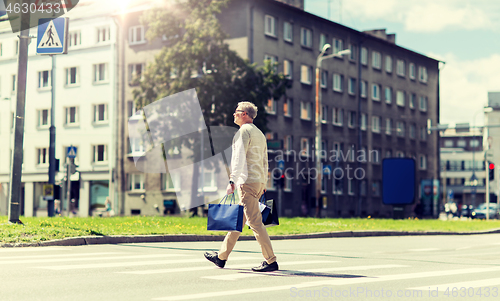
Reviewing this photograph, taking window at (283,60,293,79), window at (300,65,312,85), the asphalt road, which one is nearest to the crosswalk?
the asphalt road

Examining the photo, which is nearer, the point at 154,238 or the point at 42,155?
the point at 154,238

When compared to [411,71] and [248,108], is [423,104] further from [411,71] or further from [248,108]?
[248,108]

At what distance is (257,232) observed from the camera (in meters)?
8.45

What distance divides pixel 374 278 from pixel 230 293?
7.24 ft

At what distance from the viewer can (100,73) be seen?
53469 millimetres

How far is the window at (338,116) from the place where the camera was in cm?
5559

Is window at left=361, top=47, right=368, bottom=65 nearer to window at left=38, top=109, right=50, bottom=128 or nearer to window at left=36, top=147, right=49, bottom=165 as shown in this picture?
window at left=38, top=109, right=50, bottom=128

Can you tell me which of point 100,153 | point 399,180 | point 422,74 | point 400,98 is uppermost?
point 422,74

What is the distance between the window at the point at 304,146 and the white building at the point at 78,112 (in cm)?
1326

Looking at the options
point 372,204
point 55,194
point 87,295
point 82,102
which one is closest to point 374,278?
point 87,295

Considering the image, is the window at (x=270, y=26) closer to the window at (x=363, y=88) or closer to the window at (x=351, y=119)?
the window at (x=351, y=119)

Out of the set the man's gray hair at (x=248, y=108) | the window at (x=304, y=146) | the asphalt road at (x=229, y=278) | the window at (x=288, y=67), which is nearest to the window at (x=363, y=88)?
the window at (x=304, y=146)

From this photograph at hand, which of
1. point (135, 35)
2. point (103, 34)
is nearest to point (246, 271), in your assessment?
point (135, 35)

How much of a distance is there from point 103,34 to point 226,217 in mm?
47525
